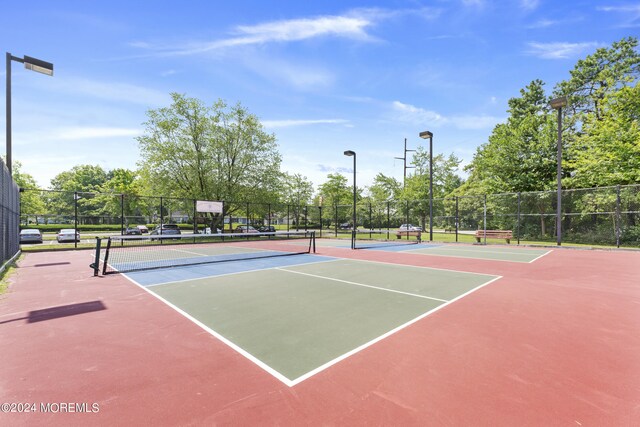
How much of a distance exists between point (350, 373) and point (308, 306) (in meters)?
2.59

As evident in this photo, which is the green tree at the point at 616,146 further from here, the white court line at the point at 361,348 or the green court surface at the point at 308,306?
the white court line at the point at 361,348

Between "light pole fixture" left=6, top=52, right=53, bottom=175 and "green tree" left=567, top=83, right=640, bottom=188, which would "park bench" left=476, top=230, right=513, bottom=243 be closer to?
"green tree" left=567, top=83, right=640, bottom=188

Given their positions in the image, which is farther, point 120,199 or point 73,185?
point 73,185

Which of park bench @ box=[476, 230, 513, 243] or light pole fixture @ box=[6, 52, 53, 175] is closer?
light pole fixture @ box=[6, 52, 53, 175]

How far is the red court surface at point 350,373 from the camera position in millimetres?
2668

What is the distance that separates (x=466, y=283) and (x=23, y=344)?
348 inches

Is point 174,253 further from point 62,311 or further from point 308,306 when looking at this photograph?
point 308,306

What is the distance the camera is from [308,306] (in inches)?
231

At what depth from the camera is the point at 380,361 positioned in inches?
143

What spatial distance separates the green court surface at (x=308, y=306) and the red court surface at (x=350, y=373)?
11.2 inches

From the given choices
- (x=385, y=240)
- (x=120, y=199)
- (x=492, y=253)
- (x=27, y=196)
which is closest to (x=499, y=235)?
(x=492, y=253)

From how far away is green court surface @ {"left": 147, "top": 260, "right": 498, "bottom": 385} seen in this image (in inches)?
154

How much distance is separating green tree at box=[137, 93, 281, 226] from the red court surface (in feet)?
74.4

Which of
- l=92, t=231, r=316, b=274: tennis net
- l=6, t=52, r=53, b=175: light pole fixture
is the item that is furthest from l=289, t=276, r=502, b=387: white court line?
l=6, t=52, r=53, b=175: light pole fixture
